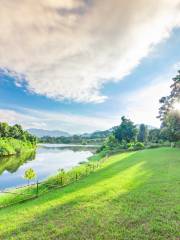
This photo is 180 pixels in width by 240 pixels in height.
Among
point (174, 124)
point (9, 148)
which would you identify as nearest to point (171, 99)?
point (174, 124)

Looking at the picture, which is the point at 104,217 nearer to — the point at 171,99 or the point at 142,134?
the point at 171,99

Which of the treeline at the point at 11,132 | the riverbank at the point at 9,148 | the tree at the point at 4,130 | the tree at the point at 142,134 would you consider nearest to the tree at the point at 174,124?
the riverbank at the point at 9,148

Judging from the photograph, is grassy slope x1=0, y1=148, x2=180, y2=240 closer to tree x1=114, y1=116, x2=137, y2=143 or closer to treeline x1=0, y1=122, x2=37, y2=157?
treeline x1=0, y1=122, x2=37, y2=157

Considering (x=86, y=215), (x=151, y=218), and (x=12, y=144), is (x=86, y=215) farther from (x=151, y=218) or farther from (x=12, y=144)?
(x=12, y=144)

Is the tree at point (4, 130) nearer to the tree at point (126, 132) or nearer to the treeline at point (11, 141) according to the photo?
the treeline at point (11, 141)

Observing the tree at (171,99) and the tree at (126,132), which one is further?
the tree at (126,132)

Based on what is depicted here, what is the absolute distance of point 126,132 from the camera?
8806 cm

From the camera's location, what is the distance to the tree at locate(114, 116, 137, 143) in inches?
3457

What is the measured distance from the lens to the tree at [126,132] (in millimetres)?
87812

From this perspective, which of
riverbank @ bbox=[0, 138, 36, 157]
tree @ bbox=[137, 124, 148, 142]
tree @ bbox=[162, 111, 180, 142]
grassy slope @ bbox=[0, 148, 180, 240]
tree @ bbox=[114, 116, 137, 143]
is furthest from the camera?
tree @ bbox=[137, 124, 148, 142]

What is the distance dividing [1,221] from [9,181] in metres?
22.4

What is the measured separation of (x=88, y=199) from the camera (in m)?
14.0

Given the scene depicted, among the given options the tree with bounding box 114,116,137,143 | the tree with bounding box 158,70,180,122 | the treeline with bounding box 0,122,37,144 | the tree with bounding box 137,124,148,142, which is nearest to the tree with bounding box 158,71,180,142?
the tree with bounding box 158,70,180,122

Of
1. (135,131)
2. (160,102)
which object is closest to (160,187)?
(160,102)
